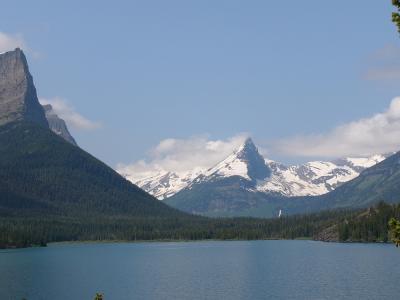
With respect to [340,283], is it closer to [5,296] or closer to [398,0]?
[5,296]

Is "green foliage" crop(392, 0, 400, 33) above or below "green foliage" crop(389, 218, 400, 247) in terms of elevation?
above

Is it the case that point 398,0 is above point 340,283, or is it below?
above

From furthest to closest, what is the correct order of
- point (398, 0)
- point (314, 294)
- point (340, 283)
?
point (340, 283) → point (314, 294) → point (398, 0)

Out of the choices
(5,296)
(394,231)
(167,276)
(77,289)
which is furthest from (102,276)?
(394,231)

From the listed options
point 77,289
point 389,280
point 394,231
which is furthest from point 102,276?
point 394,231

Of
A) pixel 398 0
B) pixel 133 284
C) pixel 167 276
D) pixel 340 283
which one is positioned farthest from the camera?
pixel 167 276

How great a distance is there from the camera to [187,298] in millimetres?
144000

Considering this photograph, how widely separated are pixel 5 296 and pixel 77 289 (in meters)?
21.0

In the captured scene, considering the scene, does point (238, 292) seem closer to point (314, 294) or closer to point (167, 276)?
point (314, 294)

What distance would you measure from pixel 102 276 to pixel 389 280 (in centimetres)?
8449

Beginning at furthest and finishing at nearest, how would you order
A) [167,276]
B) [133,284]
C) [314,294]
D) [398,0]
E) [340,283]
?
[167,276] → [133,284] → [340,283] → [314,294] → [398,0]

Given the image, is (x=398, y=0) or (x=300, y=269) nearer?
(x=398, y=0)

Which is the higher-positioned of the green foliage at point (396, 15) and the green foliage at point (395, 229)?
the green foliage at point (396, 15)

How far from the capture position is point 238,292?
499 ft
